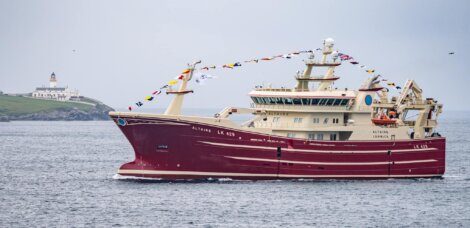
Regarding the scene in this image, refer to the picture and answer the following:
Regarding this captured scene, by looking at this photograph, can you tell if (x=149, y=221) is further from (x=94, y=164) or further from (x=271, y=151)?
(x=94, y=164)

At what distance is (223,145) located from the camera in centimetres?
5928

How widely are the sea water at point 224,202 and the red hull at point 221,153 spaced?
31.1 inches

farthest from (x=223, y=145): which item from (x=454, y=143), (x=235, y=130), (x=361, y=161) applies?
(x=454, y=143)

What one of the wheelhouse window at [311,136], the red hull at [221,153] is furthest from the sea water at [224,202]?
the wheelhouse window at [311,136]

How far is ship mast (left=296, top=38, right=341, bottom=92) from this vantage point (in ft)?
211

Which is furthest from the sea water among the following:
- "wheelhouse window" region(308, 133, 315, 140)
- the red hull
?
"wheelhouse window" region(308, 133, 315, 140)

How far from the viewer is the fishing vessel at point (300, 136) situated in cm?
5912

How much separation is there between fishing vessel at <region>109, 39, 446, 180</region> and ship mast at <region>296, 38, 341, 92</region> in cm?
6

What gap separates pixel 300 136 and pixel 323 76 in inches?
186

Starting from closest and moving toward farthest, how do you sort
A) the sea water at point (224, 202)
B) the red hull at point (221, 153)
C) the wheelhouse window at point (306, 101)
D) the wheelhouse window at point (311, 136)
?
the sea water at point (224, 202)
the red hull at point (221, 153)
the wheelhouse window at point (306, 101)
the wheelhouse window at point (311, 136)

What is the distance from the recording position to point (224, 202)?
5219 centimetres

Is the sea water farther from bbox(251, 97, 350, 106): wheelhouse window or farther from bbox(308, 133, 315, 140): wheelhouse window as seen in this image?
bbox(251, 97, 350, 106): wheelhouse window

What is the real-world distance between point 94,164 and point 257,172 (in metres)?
21.8

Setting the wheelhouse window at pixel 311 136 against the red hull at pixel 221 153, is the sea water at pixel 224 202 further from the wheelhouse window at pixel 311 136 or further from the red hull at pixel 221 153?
the wheelhouse window at pixel 311 136
